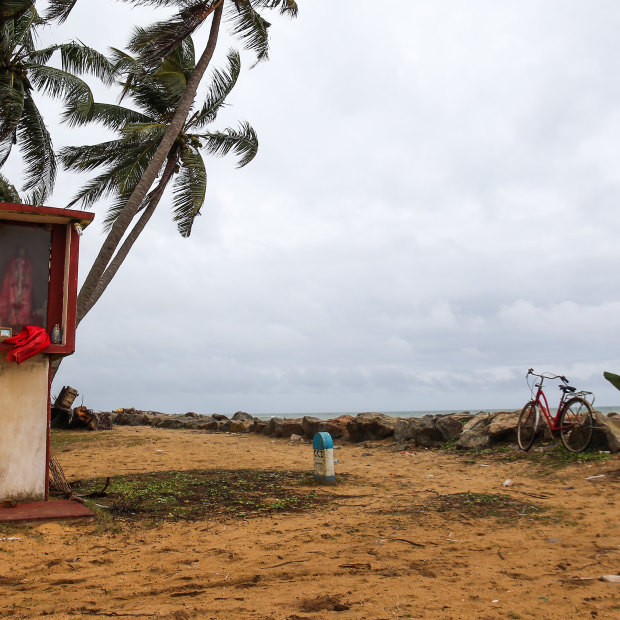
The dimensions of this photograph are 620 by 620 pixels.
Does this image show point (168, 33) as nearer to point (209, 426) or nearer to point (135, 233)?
point (135, 233)

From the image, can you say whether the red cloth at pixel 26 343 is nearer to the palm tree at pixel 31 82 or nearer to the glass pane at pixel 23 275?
the glass pane at pixel 23 275

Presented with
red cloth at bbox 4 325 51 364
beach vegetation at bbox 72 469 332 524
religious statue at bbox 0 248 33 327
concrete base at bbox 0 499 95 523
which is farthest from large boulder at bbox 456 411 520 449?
Result: religious statue at bbox 0 248 33 327

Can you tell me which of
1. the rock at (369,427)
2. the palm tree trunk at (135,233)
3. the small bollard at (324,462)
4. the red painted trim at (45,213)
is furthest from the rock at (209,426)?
the red painted trim at (45,213)

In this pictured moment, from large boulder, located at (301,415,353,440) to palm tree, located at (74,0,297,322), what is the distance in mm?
6031

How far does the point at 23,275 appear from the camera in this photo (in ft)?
21.3

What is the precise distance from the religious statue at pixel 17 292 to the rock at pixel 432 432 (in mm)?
8068

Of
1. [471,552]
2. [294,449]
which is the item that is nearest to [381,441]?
[294,449]

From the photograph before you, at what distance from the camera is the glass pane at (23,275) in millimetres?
6348

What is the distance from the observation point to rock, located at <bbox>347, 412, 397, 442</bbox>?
12.8 m

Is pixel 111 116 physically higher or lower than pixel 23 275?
higher

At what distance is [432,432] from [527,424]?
2.25 m

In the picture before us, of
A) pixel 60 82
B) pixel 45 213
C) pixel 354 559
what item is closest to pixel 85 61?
pixel 60 82

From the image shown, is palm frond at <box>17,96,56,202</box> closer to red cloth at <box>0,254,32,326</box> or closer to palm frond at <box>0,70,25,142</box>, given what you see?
palm frond at <box>0,70,25,142</box>

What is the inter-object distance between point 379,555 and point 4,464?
4.11 metres
